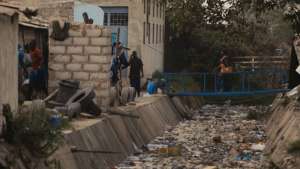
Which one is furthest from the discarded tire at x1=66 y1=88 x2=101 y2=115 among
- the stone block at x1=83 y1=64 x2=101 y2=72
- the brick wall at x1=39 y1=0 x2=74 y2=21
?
the brick wall at x1=39 y1=0 x2=74 y2=21

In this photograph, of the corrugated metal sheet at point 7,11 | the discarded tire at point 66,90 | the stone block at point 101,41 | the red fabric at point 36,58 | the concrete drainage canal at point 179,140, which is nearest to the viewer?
the corrugated metal sheet at point 7,11

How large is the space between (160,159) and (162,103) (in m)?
8.06

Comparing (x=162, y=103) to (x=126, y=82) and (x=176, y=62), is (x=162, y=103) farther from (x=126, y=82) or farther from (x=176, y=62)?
(x=176, y=62)

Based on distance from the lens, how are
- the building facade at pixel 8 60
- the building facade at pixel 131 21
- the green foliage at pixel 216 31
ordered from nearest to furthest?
the building facade at pixel 8 60, the green foliage at pixel 216 31, the building facade at pixel 131 21

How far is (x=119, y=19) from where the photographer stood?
91.0 feet

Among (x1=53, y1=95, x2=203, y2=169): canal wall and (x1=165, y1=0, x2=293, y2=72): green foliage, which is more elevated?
(x1=165, y1=0, x2=293, y2=72): green foliage

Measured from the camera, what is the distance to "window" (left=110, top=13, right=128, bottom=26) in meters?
27.7

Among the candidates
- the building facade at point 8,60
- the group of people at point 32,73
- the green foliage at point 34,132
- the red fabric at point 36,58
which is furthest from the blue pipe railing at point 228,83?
the green foliage at point 34,132

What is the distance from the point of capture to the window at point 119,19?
2770cm

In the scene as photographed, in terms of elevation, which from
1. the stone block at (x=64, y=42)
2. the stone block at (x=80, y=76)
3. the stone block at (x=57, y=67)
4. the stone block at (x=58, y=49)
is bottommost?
the stone block at (x=80, y=76)

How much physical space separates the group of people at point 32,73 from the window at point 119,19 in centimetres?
1174

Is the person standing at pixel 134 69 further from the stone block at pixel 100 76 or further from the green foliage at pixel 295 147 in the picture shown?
the green foliage at pixel 295 147

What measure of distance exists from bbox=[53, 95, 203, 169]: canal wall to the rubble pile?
0.92 feet

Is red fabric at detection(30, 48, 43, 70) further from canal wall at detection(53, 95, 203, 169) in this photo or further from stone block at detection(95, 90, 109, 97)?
canal wall at detection(53, 95, 203, 169)
